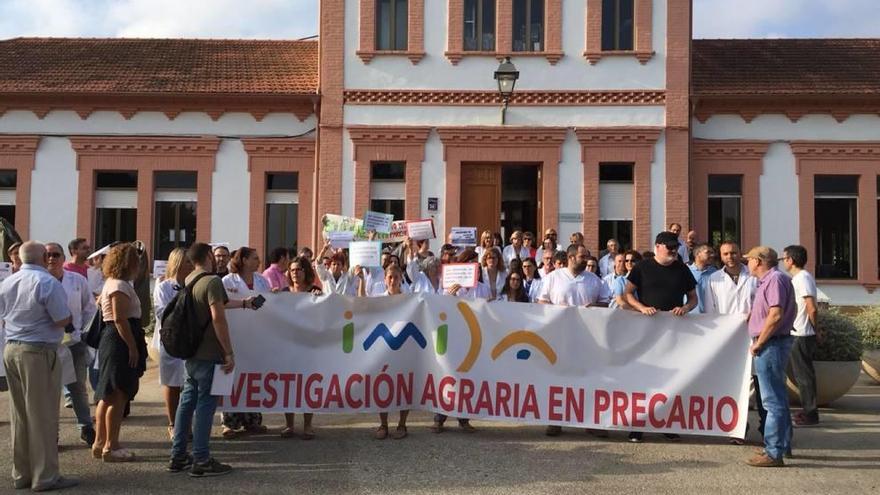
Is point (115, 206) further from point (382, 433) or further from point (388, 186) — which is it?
point (382, 433)

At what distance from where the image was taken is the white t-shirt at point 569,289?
826 cm

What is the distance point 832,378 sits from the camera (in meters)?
8.83

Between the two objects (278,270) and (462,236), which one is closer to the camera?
(278,270)

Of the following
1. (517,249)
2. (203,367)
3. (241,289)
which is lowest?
(203,367)

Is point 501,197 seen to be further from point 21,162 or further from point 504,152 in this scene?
point 21,162

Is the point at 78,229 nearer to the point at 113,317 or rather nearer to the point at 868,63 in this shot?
the point at 113,317

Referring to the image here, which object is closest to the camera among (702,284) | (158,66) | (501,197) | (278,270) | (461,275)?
(702,284)

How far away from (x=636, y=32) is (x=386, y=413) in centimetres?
1214

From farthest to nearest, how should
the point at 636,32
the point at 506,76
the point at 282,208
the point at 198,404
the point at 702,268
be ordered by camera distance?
the point at 282,208
the point at 636,32
the point at 506,76
the point at 702,268
the point at 198,404

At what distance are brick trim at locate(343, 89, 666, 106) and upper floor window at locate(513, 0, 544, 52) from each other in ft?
3.66

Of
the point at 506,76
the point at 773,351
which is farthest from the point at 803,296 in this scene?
the point at 506,76

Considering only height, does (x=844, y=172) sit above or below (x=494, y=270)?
above

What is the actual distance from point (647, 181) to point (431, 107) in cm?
506

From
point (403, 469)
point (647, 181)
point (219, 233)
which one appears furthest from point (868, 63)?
point (403, 469)
